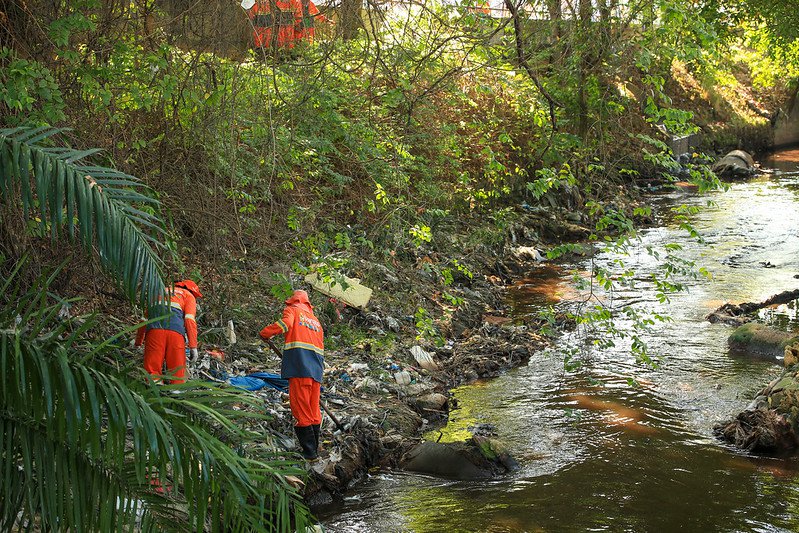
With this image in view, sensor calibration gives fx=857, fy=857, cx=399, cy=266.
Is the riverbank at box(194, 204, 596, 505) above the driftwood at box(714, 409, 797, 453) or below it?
above

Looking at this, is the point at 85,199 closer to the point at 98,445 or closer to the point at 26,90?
the point at 98,445

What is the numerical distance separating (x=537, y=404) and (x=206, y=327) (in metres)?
3.67

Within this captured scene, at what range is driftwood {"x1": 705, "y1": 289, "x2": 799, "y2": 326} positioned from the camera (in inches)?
476

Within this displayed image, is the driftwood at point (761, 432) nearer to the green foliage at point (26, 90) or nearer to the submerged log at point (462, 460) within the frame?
the submerged log at point (462, 460)

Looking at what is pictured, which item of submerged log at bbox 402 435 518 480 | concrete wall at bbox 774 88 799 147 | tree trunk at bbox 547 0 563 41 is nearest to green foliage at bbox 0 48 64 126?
tree trunk at bbox 547 0 563 41

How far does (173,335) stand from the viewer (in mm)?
7305

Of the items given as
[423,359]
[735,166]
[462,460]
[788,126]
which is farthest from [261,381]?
[788,126]

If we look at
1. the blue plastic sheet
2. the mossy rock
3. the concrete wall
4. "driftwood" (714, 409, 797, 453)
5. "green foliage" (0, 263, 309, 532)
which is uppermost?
the concrete wall

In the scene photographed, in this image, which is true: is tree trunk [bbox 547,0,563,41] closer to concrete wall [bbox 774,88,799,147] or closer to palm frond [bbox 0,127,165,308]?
palm frond [bbox 0,127,165,308]

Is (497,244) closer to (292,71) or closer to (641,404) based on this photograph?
(641,404)

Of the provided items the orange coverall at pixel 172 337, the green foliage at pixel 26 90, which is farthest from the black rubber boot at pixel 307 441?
the green foliage at pixel 26 90

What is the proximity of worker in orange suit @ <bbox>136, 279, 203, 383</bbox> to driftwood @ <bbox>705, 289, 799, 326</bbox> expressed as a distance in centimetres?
780

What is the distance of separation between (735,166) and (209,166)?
21157 mm

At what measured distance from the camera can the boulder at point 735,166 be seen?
25.5 meters
